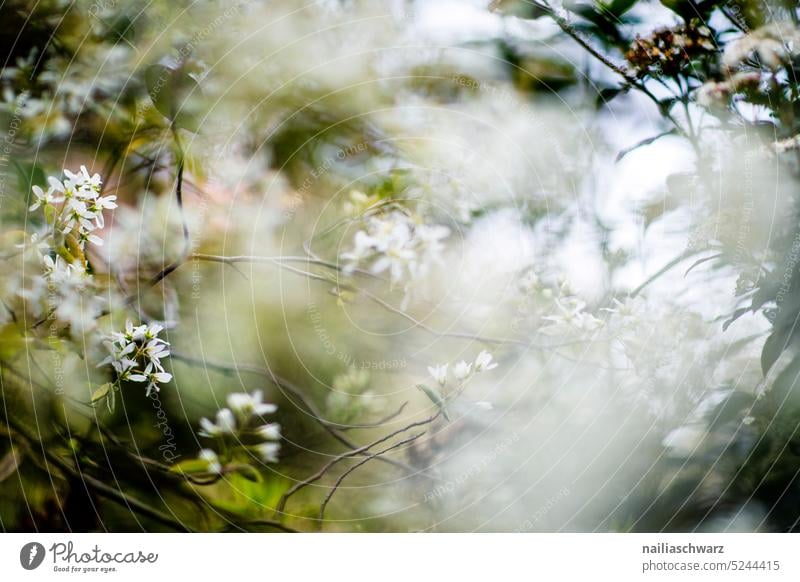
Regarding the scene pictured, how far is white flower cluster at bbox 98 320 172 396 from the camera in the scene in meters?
0.54

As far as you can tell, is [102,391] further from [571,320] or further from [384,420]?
[571,320]

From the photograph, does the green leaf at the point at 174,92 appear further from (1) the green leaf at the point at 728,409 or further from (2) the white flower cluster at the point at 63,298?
(1) the green leaf at the point at 728,409

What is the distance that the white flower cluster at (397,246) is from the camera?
0.54m

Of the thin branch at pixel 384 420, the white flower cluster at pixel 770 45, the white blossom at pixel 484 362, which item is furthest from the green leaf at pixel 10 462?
the white flower cluster at pixel 770 45

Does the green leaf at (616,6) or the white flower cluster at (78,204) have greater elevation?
the green leaf at (616,6)

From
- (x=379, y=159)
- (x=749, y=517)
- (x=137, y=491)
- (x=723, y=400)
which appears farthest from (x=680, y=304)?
(x=137, y=491)

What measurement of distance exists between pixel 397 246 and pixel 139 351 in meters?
0.25

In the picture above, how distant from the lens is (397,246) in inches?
21.3

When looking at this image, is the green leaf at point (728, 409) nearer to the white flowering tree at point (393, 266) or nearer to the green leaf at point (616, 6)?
the white flowering tree at point (393, 266)

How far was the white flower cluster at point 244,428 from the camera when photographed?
1.78 ft

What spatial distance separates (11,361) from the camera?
0.54 metres

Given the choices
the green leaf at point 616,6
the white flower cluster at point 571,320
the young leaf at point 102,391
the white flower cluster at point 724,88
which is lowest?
the young leaf at point 102,391

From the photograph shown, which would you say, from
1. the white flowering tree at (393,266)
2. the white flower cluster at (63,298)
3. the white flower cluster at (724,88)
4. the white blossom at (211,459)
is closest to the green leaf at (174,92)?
the white flowering tree at (393,266)
